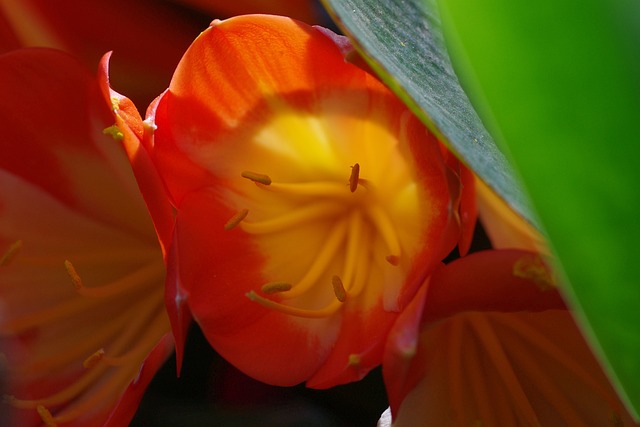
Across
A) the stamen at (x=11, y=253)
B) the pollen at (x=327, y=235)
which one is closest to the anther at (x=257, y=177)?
the pollen at (x=327, y=235)

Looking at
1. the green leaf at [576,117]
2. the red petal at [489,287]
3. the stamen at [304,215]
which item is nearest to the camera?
the green leaf at [576,117]

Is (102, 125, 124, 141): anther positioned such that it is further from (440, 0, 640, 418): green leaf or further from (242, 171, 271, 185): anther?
(440, 0, 640, 418): green leaf

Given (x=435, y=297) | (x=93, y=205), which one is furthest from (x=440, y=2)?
Result: (x=93, y=205)

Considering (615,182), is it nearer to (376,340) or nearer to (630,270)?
(630,270)

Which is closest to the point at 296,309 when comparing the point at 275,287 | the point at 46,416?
the point at 275,287

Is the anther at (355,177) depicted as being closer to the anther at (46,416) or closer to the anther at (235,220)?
the anther at (235,220)

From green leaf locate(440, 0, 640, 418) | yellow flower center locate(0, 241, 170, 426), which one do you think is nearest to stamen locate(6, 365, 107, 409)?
yellow flower center locate(0, 241, 170, 426)
